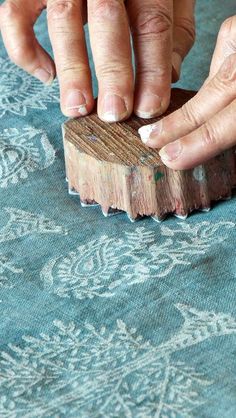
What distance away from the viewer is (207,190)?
2.75ft

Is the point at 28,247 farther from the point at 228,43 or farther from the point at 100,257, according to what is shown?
the point at 228,43

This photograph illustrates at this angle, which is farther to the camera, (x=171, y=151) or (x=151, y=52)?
(x=151, y=52)

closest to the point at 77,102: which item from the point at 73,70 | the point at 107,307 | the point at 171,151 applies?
the point at 73,70

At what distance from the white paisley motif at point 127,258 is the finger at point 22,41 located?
1.09 ft

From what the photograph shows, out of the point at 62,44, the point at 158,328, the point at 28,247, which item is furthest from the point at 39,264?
the point at 62,44

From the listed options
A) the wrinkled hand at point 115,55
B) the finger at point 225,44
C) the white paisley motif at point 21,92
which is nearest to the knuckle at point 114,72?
the wrinkled hand at point 115,55

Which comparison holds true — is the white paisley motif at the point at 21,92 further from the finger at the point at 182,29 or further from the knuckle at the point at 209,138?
the knuckle at the point at 209,138

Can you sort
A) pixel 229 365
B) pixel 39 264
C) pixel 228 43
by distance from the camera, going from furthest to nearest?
pixel 228 43, pixel 39 264, pixel 229 365

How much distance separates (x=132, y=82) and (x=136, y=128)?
54 millimetres

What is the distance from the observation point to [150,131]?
83 centimetres

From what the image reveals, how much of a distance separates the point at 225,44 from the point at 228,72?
96 mm

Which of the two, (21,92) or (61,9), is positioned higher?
(61,9)

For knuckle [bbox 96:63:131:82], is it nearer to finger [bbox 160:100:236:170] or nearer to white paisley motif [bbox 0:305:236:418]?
finger [bbox 160:100:236:170]

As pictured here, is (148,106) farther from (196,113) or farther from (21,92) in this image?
(21,92)
